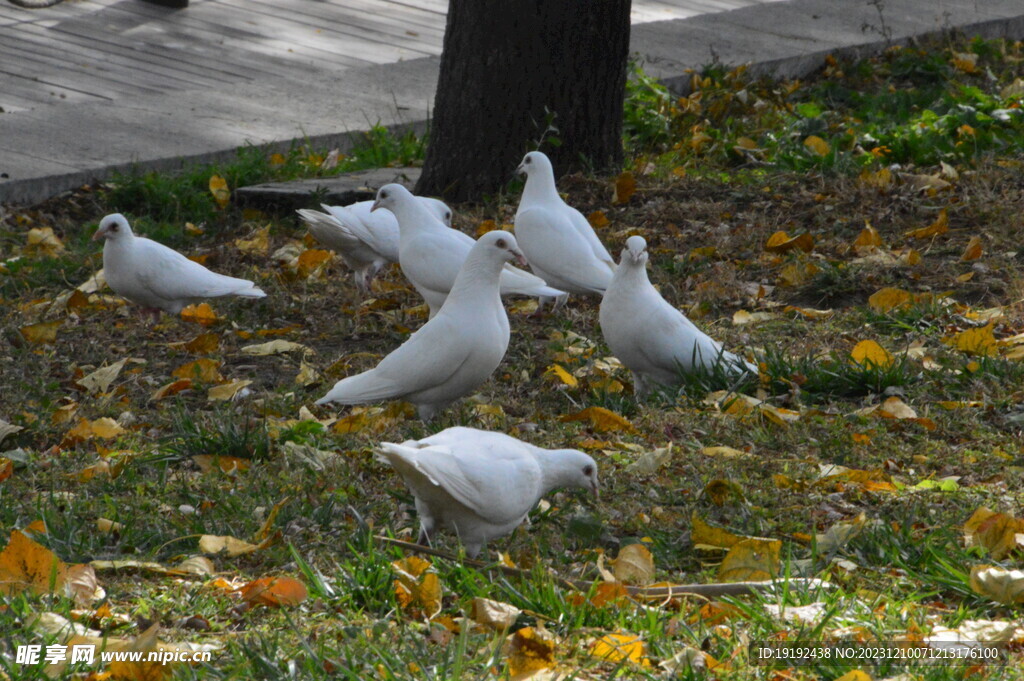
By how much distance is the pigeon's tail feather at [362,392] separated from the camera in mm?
4352

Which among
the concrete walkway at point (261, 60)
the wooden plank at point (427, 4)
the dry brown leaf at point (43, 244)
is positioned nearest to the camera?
the dry brown leaf at point (43, 244)

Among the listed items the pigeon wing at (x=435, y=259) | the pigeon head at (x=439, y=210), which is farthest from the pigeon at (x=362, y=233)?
the pigeon wing at (x=435, y=259)

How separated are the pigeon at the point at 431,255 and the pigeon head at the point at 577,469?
1.93 meters

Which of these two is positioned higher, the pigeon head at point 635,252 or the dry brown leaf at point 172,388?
the pigeon head at point 635,252

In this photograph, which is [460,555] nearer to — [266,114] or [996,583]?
[996,583]

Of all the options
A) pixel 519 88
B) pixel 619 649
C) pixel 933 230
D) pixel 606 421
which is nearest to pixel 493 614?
pixel 619 649

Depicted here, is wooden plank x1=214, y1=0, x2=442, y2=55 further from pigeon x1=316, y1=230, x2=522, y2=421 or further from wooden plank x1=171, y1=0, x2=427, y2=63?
pigeon x1=316, y1=230, x2=522, y2=421

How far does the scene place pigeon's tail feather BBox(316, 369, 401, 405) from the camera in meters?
4.35

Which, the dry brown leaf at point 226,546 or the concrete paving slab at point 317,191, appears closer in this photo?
the dry brown leaf at point 226,546

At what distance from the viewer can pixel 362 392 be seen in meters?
4.36

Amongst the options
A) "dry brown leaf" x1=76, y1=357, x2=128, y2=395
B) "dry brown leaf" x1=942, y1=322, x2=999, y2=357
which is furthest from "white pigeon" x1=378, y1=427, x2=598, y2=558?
"dry brown leaf" x1=76, y1=357, x2=128, y2=395

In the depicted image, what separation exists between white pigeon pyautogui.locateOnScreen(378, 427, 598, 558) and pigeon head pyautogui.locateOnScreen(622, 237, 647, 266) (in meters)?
1.40

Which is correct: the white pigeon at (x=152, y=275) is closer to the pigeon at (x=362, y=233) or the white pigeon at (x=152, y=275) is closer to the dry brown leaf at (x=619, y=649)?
the pigeon at (x=362, y=233)

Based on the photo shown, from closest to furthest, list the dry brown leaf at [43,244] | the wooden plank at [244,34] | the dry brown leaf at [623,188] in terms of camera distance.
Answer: the dry brown leaf at [43,244] < the dry brown leaf at [623,188] < the wooden plank at [244,34]
